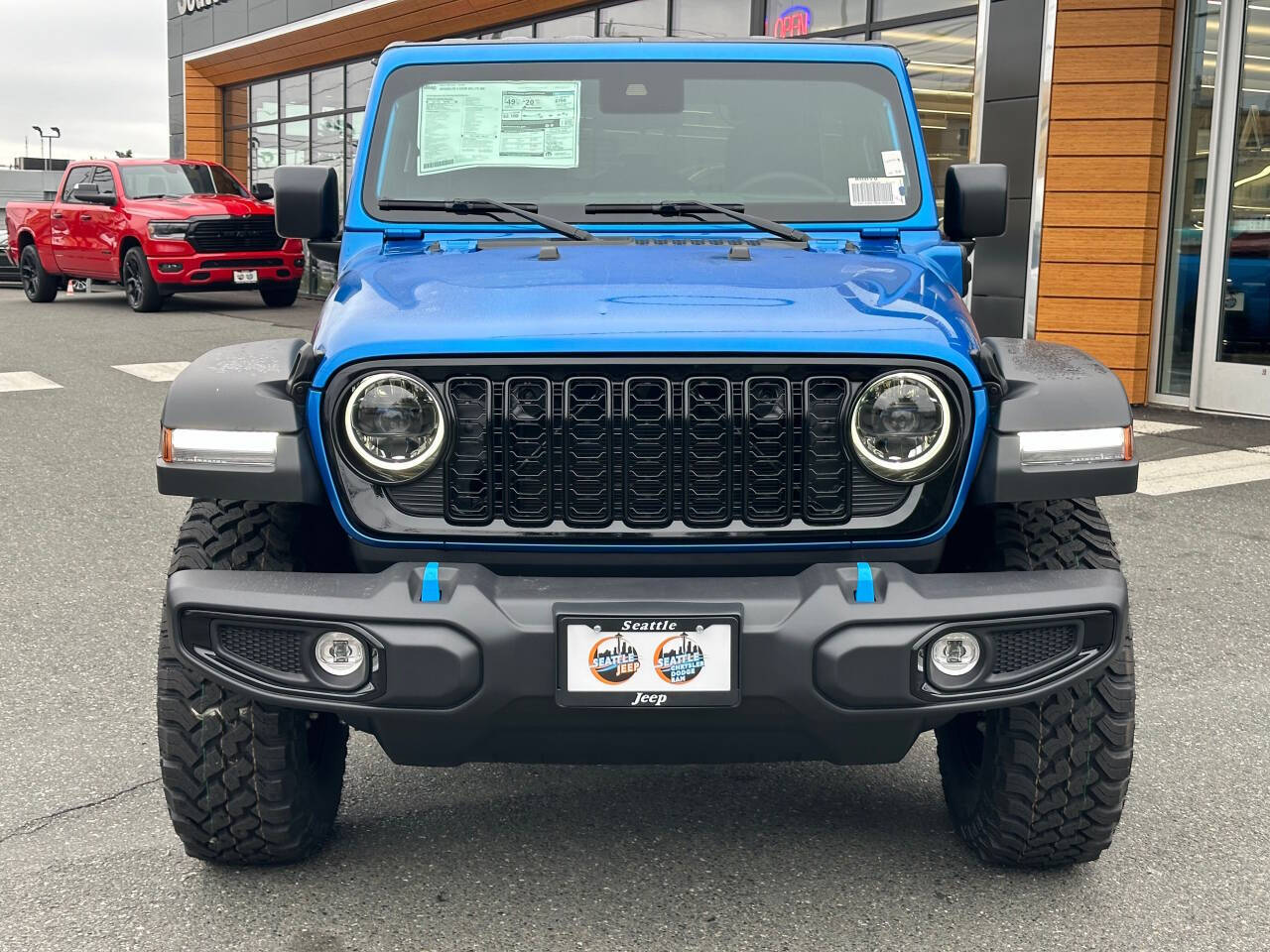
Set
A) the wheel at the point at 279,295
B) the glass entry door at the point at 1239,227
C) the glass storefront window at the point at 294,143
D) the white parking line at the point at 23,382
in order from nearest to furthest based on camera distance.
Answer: the glass entry door at the point at 1239,227
the white parking line at the point at 23,382
the wheel at the point at 279,295
the glass storefront window at the point at 294,143

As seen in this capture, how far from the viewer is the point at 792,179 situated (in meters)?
3.84

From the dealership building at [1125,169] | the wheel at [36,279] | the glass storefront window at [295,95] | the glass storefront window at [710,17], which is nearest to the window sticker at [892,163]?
the dealership building at [1125,169]

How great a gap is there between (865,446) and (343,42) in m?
19.6

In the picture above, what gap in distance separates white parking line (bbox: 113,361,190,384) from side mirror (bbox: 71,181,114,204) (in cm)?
590

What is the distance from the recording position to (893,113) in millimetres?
3977

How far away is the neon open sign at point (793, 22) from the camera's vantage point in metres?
13.8

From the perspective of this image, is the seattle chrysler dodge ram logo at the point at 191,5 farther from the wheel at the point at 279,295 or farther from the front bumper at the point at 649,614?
the front bumper at the point at 649,614

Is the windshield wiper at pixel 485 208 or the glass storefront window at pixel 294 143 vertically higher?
the glass storefront window at pixel 294 143

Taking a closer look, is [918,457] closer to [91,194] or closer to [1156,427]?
[1156,427]

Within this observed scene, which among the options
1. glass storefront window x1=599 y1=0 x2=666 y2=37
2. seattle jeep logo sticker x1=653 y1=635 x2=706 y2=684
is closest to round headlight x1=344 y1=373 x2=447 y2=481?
seattle jeep logo sticker x1=653 y1=635 x2=706 y2=684

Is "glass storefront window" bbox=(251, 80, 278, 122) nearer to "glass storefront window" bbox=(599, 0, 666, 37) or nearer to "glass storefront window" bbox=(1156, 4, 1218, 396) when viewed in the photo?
"glass storefront window" bbox=(599, 0, 666, 37)

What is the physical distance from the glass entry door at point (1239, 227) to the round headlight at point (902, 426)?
8.30 metres

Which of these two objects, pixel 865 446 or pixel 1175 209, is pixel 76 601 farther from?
pixel 1175 209

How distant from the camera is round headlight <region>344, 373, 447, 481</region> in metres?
2.69
